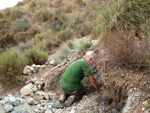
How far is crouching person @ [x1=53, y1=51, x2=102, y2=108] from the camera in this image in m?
3.93

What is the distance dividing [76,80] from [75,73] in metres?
0.23

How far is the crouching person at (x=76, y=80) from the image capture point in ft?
12.9

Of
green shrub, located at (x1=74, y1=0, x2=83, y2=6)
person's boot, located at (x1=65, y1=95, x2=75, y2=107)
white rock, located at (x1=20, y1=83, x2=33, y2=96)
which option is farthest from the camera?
green shrub, located at (x1=74, y1=0, x2=83, y2=6)

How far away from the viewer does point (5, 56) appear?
5.81 metres

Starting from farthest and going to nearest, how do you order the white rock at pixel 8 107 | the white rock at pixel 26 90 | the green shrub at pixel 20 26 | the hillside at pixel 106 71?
the green shrub at pixel 20 26 → the white rock at pixel 26 90 → the white rock at pixel 8 107 → the hillside at pixel 106 71

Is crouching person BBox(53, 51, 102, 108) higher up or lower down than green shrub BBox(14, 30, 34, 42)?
lower down

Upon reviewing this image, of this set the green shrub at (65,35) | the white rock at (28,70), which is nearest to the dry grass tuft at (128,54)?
the white rock at (28,70)

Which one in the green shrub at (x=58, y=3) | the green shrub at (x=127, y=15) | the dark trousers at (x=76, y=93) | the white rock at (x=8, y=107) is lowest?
the dark trousers at (x=76, y=93)

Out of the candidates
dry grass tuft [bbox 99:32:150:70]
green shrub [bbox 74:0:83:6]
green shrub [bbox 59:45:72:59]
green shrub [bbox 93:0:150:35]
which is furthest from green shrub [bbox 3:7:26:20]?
dry grass tuft [bbox 99:32:150:70]

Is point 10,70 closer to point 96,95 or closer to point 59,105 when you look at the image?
point 59,105

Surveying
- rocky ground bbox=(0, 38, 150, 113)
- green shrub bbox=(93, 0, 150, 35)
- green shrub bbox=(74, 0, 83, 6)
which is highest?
green shrub bbox=(74, 0, 83, 6)

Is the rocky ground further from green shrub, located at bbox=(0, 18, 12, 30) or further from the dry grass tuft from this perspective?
green shrub, located at bbox=(0, 18, 12, 30)

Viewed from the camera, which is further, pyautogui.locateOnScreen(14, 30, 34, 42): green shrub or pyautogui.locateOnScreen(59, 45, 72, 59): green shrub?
pyautogui.locateOnScreen(14, 30, 34, 42): green shrub

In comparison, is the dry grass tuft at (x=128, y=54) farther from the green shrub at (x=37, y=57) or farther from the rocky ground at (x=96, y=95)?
the green shrub at (x=37, y=57)
